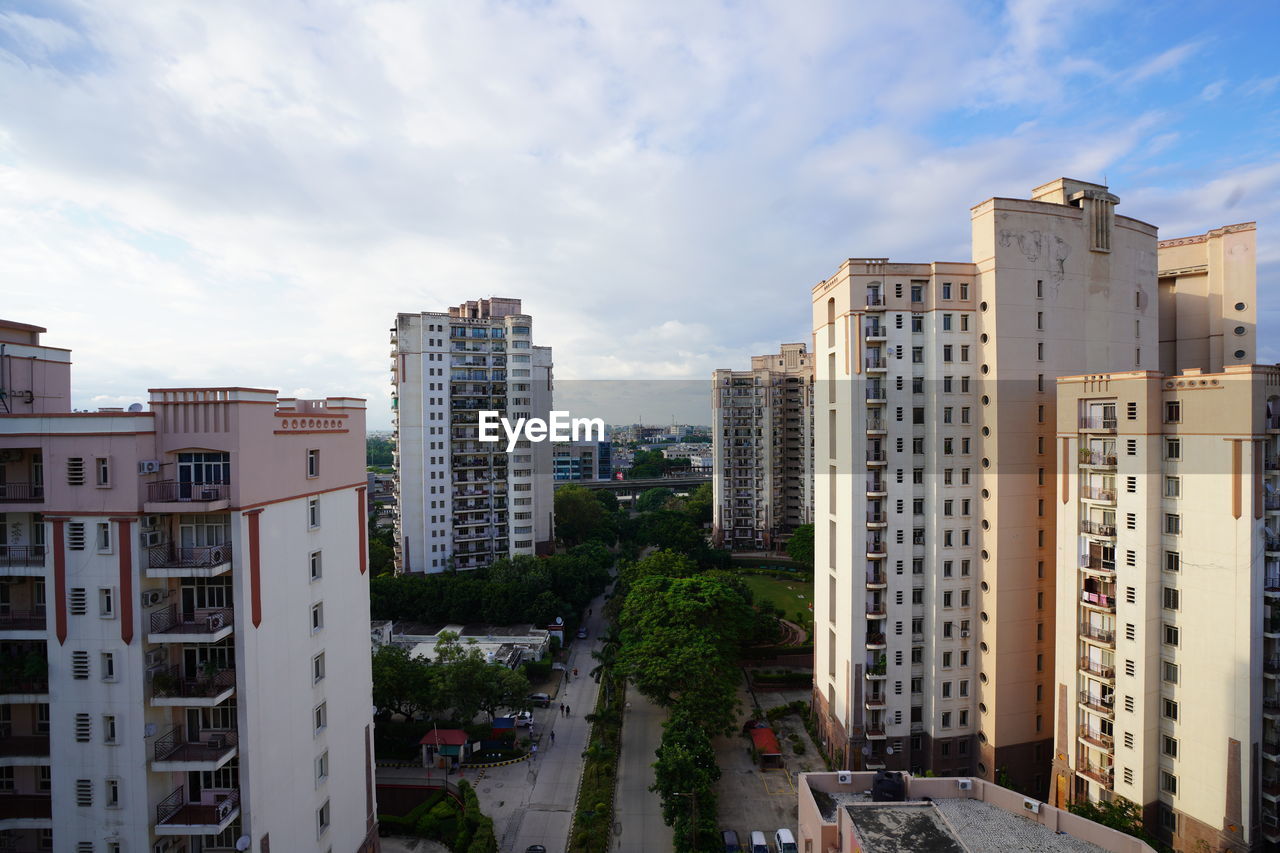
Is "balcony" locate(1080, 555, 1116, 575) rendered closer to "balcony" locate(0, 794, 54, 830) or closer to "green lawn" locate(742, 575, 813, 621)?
"green lawn" locate(742, 575, 813, 621)

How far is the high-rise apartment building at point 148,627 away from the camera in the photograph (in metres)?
12.7

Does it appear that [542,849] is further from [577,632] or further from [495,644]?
[577,632]

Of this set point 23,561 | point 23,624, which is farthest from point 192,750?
point 23,561

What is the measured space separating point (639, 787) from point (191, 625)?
59.7 ft

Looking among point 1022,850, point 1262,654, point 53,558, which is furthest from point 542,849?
point 1262,654

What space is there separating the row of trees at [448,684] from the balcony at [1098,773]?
68.8ft

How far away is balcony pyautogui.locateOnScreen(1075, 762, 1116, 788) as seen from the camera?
63.7ft

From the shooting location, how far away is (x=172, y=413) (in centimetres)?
1311

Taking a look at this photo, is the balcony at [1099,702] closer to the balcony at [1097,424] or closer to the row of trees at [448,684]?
the balcony at [1097,424]

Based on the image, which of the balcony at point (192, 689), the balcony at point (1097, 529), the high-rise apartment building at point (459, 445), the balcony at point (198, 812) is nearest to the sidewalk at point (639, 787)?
the balcony at point (198, 812)

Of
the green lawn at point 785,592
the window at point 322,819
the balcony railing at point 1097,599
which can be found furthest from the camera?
the green lawn at point 785,592

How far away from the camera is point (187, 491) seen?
13.2 meters

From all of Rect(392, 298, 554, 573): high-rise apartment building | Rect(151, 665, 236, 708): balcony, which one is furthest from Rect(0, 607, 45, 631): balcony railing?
Rect(392, 298, 554, 573): high-rise apartment building

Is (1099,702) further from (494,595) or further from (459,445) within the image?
(459,445)
